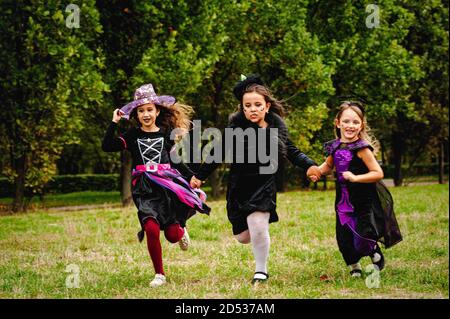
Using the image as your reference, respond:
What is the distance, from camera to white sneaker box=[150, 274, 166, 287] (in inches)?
262

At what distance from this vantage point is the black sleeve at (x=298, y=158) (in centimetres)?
711

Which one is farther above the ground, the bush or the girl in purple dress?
the girl in purple dress

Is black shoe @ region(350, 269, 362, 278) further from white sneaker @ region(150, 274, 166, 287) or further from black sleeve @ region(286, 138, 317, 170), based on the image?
white sneaker @ region(150, 274, 166, 287)

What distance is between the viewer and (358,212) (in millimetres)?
7188

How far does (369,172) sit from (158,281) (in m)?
2.54

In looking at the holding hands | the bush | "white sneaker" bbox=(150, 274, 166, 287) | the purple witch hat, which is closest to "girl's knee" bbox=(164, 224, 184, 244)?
"white sneaker" bbox=(150, 274, 166, 287)

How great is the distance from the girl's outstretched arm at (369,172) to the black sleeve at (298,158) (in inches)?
16.2

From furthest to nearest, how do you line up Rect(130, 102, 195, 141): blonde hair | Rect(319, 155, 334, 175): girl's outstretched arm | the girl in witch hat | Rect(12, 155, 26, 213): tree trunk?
Rect(12, 155, 26, 213): tree trunk < Rect(130, 102, 195, 141): blonde hair < Rect(319, 155, 334, 175): girl's outstretched arm < the girl in witch hat

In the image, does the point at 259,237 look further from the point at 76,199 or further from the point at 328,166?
the point at 76,199

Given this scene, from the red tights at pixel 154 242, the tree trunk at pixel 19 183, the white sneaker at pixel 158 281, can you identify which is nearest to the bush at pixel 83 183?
the tree trunk at pixel 19 183

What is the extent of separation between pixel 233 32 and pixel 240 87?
1559 centimetres

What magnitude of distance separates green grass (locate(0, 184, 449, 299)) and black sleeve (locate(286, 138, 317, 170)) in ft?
4.07

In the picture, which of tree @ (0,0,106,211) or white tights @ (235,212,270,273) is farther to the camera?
tree @ (0,0,106,211)

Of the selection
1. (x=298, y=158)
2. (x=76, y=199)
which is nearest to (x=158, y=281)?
(x=298, y=158)
